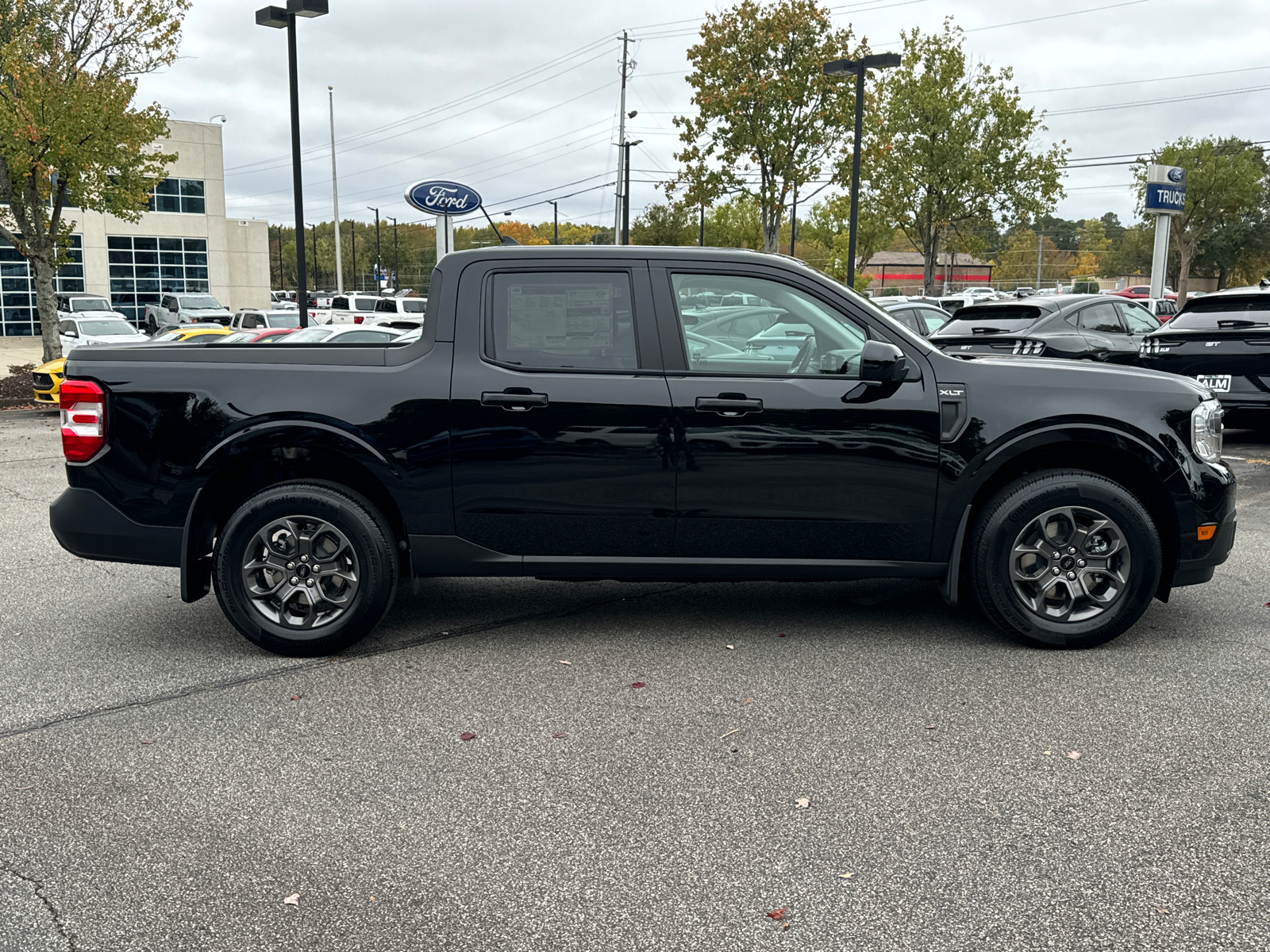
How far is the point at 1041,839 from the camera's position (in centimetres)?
315

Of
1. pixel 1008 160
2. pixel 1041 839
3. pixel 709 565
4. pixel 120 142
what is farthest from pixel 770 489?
pixel 1008 160

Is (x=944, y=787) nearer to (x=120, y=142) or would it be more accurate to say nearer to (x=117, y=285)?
(x=120, y=142)

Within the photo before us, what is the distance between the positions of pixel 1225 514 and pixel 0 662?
18.5 feet

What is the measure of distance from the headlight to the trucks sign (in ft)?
81.4

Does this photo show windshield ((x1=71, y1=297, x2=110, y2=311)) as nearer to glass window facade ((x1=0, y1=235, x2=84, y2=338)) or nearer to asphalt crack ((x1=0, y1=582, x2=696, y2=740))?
glass window facade ((x1=0, y1=235, x2=84, y2=338))

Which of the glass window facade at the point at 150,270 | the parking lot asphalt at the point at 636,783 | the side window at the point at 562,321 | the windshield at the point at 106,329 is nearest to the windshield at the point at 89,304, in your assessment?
the glass window facade at the point at 150,270

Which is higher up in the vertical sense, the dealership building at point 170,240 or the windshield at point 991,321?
the dealership building at point 170,240

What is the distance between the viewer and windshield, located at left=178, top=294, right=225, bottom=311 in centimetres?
4116

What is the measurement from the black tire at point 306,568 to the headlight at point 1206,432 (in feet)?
12.3

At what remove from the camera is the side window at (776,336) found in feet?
15.8

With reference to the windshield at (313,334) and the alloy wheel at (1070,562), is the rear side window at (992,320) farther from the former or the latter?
the windshield at (313,334)

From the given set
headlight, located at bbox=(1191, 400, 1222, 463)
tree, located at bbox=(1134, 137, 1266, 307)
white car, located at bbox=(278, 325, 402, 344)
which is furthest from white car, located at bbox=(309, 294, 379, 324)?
tree, located at bbox=(1134, 137, 1266, 307)

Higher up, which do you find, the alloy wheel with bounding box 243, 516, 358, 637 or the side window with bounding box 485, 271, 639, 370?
the side window with bounding box 485, 271, 639, 370

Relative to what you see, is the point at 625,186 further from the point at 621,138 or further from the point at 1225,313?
the point at 1225,313
